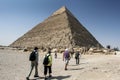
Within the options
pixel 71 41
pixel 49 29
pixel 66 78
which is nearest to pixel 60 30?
pixel 49 29

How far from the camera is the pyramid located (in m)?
110

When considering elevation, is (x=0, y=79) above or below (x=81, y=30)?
below

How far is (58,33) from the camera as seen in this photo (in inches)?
4737

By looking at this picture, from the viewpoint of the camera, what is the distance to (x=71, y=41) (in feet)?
336

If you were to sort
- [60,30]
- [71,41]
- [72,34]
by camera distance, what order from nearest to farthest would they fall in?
[71,41] < [72,34] < [60,30]

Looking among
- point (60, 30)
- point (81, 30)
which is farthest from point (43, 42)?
point (81, 30)

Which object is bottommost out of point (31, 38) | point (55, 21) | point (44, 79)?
point (44, 79)

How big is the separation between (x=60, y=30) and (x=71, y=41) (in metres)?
21.1

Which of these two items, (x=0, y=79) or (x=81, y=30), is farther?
(x=81, y=30)

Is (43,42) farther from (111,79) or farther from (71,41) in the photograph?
(111,79)

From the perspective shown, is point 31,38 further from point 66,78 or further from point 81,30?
point 66,78

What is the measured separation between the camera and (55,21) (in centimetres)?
13562

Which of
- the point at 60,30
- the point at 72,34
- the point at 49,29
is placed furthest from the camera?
the point at 49,29

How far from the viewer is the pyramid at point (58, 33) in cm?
11006
